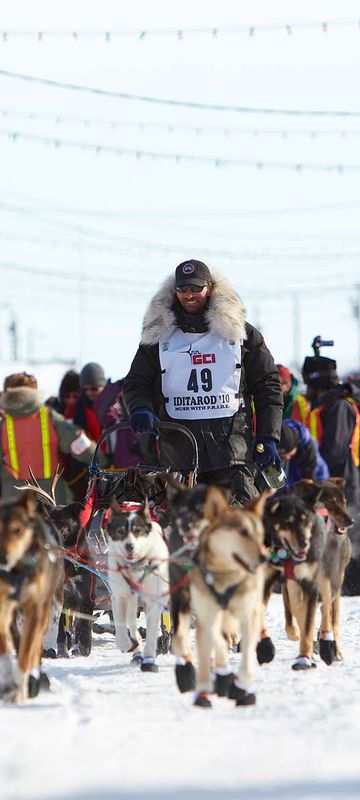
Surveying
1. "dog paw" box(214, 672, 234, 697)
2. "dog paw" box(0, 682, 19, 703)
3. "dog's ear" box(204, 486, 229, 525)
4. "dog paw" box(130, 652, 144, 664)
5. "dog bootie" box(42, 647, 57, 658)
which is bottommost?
"dog bootie" box(42, 647, 57, 658)

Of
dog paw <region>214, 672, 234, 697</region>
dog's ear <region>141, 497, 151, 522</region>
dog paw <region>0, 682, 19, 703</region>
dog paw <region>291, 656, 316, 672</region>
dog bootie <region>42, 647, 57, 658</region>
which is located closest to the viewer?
dog paw <region>214, 672, 234, 697</region>

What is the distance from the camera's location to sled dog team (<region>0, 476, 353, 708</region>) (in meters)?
4.96

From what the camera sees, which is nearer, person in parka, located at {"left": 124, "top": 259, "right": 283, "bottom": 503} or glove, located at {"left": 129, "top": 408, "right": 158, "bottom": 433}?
glove, located at {"left": 129, "top": 408, "right": 158, "bottom": 433}

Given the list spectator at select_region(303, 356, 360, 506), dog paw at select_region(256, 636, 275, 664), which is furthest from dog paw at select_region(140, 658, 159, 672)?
spectator at select_region(303, 356, 360, 506)

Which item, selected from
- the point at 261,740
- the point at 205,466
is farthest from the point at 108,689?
the point at 261,740

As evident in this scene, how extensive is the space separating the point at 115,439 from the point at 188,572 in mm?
5195

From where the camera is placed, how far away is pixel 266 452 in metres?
6.55

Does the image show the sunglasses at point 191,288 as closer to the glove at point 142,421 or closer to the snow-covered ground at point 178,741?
the glove at point 142,421

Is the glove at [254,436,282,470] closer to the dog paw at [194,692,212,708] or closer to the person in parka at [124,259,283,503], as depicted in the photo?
the person in parka at [124,259,283,503]

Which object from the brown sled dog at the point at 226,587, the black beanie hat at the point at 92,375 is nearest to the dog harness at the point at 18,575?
the brown sled dog at the point at 226,587

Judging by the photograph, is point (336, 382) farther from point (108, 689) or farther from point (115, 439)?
point (108, 689)

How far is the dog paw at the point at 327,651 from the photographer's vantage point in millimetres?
6504

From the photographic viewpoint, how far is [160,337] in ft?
21.8

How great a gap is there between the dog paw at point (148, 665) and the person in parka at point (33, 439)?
7.78 ft
